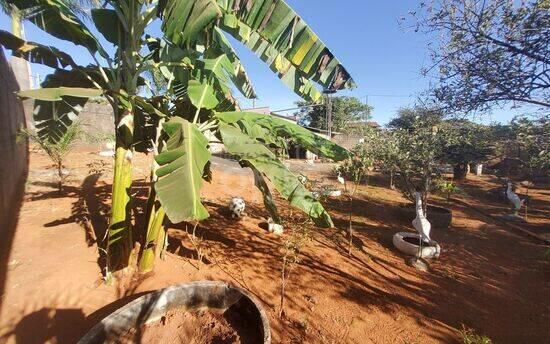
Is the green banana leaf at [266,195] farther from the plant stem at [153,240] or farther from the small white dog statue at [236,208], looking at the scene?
the small white dog statue at [236,208]

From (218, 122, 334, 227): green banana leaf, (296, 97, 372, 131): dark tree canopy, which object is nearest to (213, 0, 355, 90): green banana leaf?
(218, 122, 334, 227): green banana leaf

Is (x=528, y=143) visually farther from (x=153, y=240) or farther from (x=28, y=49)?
(x=28, y=49)

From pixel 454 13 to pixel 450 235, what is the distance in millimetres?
5226

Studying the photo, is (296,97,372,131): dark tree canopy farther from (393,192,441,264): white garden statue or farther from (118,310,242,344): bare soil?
(118,310,242,344): bare soil

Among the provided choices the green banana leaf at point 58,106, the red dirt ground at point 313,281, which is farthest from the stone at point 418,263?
the green banana leaf at point 58,106

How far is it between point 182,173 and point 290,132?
188 centimetres

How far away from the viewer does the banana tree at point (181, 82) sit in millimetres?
3227

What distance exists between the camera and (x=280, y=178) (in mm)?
3307

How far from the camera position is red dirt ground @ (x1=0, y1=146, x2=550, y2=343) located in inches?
141

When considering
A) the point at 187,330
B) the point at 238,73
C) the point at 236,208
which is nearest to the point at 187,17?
the point at 238,73

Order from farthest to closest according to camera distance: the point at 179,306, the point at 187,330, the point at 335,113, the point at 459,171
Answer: the point at 335,113 → the point at 459,171 → the point at 179,306 → the point at 187,330

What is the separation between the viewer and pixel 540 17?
4668 millimetres

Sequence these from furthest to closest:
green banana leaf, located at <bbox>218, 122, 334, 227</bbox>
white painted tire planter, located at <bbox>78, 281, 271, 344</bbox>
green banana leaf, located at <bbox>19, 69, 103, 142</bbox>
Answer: green banana leaf, located at <bbox>19, 69, 103, 142</bbox>, green banana leaf, located at <bbox>218, 122, 334, 227</bbox>, white painted tire planter, located at <bbox>78, 281, 271, 344</bbox>

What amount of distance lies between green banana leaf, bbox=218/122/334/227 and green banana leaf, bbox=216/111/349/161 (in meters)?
0.58
